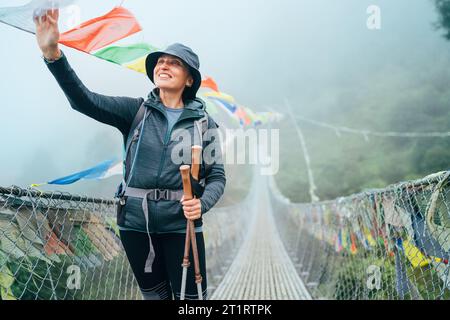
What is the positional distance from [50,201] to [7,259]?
0.27 m

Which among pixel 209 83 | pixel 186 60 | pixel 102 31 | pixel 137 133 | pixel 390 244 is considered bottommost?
pixel 390 244

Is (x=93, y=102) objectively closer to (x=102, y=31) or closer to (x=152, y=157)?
(x=152, y=157)

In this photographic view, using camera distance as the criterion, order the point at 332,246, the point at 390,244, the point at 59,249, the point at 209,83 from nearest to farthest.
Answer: the point at 59,249, the point at 390,244, the point at 209,83, the point at 332,246

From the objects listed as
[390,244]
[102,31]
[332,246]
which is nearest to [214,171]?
[390,244]

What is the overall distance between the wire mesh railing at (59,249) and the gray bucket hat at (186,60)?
649mm

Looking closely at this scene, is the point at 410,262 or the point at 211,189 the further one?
Answer: the point at 410,262

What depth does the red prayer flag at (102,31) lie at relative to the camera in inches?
81.7

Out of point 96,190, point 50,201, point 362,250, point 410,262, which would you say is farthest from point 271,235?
point 96,190

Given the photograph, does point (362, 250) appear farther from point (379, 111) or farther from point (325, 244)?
point (379, 111)

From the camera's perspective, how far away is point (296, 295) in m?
3.50

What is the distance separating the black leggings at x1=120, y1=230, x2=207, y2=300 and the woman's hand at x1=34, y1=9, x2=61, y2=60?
62 centimetres

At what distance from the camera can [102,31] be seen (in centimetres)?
224

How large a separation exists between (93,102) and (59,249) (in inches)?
A: 28.1

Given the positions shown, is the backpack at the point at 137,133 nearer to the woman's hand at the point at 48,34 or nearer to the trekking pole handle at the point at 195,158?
the trekking pole handle at the point at 195,158
